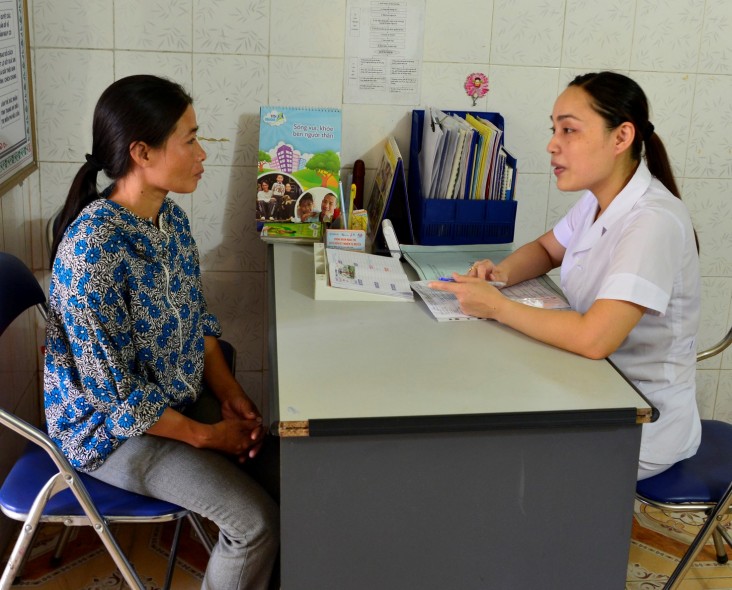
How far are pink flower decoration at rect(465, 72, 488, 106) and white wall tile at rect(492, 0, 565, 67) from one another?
2.5 inches

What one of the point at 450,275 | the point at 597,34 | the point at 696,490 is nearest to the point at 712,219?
the point at 597,34

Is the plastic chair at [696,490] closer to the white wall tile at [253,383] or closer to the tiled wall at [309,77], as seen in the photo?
the tiled wall at [309,77]

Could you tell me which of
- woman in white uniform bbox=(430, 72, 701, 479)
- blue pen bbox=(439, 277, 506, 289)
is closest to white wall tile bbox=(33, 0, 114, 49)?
blue pen bbox=(439, 277, 506, 289)

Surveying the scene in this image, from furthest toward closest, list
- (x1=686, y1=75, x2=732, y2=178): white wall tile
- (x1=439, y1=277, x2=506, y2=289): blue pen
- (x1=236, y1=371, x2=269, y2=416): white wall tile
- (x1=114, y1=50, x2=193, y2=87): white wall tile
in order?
(x1=236, y1=371, x2=269, y2=416): white wall tile
(x1=686, y1=75, x2=732, y2=178): white wall tile
(x1=114, y1=50, x2=193, y2=87): white wall tile
(x1=439, y1=277, x2=506, y2=289): blue pen

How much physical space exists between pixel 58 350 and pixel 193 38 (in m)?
1.19

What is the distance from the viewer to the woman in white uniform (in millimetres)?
1701

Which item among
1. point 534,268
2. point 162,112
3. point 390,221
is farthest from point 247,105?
point 534,268

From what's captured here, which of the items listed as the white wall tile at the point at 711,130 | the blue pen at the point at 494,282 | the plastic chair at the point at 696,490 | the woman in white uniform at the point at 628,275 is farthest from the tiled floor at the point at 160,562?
the white wall tile at the point at 711,130

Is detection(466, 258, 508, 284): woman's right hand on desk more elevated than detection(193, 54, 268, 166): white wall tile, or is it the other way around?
detection(193, 54, 268, 166): white wall tile

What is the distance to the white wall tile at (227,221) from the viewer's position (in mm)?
2621

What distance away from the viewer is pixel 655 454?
1.86m

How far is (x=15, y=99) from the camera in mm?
2244

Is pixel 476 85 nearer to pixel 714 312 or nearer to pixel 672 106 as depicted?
pixel 672 106

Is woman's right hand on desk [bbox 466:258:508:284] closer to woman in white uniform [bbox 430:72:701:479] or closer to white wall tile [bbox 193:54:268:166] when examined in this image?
woman in white uniform [bbox 430:72:701:479]
